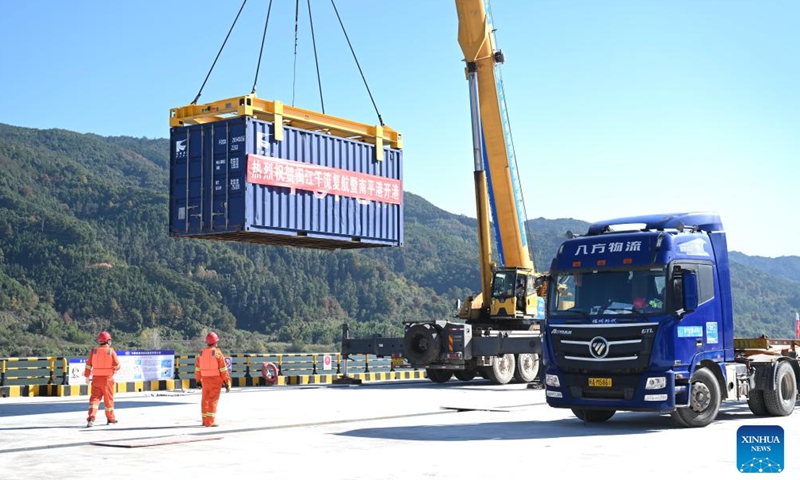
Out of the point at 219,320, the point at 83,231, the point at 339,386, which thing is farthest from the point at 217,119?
the point at 83,231

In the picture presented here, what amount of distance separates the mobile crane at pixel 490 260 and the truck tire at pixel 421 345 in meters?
0.03

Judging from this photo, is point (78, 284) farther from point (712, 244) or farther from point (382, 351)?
point (712, 244)

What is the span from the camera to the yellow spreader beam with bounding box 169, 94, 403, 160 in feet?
68.5

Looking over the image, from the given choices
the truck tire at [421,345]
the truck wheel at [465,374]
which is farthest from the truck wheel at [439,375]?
the truck tire at [421,345]

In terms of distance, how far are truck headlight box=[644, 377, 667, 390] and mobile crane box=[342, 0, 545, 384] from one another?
11.9 meters

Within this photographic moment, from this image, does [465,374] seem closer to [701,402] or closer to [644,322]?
[701,402]

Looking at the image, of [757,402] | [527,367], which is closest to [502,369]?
[527,367]

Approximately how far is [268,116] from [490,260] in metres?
8.48

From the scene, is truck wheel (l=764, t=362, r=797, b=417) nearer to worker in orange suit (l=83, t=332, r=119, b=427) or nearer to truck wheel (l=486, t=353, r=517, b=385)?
worker in orange suit (l=83, t=332, r=119, b=427)

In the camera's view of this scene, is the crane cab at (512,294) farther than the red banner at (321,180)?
Yes

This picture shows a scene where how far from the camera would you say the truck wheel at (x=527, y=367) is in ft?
92.0

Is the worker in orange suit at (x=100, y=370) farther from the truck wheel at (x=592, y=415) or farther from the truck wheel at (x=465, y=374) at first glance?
the truck wheel at (x=465, y=374)

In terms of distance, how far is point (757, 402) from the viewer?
16.2 meters

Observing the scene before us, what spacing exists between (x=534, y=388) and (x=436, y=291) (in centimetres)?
16073
